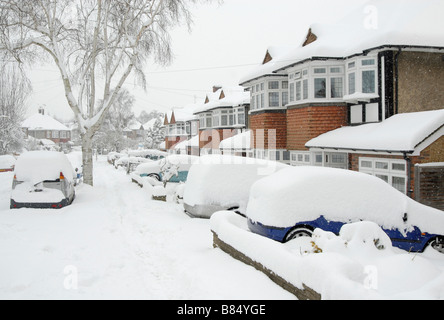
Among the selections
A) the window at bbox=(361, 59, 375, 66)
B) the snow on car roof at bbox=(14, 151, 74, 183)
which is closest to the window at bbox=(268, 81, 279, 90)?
the window at bbox=(361, 59, 375, 66)

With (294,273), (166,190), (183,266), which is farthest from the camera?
(166,190)

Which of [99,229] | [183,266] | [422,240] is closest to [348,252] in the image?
[183,266]

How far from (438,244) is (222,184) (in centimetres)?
547

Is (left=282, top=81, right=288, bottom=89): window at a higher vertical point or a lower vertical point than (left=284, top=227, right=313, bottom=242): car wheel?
higher

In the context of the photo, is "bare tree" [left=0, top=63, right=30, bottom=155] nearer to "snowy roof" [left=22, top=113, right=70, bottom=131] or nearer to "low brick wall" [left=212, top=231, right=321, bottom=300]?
"low brick wall" [left=212, top=231, right=321, bottom=300]

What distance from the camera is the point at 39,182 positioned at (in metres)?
11.7

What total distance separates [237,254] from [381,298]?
10.7 feet

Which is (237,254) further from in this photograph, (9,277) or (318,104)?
(318,104)

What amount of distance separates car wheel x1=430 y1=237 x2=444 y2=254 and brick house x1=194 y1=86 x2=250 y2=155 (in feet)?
70.4

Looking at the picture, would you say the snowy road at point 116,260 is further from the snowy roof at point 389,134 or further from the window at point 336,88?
the window at point 336,88

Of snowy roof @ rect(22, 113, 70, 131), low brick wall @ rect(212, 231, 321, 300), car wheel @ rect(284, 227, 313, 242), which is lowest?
low brick wall @ rect(212, 231, 321, 300)

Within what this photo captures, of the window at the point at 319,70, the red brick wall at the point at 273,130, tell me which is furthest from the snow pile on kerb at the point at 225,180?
the red brick wall at the point at 273,130

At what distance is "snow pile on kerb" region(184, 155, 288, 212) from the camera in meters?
10.4

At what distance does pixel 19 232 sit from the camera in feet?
29.0
